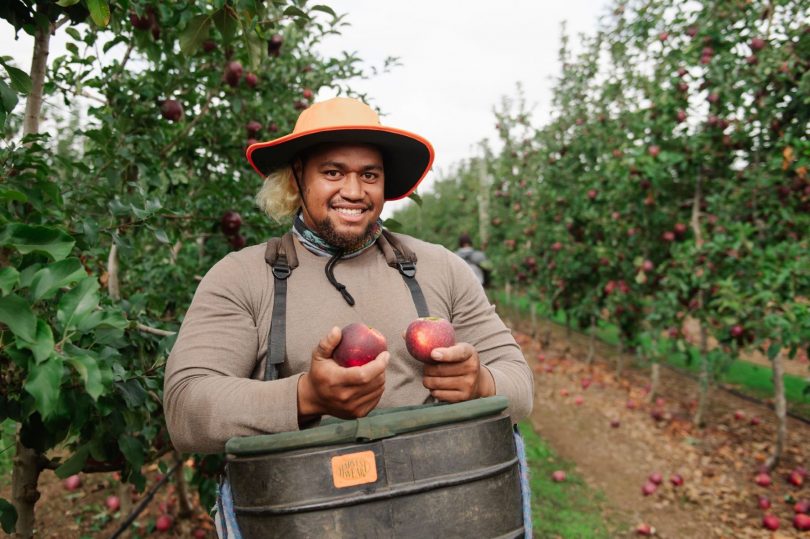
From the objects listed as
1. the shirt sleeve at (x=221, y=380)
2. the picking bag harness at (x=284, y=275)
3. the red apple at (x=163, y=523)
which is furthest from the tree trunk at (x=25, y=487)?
the red apple at (x=163, y=523)

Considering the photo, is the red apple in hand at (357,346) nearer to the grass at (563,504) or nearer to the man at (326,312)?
the man at (326,312)

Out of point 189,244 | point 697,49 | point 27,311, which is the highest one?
point 697,49

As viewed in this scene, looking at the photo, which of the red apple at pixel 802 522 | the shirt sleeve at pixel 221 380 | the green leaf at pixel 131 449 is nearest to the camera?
the shirt sleeve at pixel 221 380

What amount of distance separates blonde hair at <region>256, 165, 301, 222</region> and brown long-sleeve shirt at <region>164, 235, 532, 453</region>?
0.26 m

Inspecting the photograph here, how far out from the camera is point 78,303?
0.89 m

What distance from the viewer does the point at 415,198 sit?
219cm

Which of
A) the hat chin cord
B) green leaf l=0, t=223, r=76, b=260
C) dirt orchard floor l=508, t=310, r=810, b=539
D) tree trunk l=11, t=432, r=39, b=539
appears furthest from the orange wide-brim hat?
dirt orchard floor l=508, t=310, r=810, b=539

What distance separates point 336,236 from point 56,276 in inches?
28.7

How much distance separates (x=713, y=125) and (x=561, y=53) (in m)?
3.69

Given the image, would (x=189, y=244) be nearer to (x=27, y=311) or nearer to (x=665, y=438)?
(x=27, y=311)

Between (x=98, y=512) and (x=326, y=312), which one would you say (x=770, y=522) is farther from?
(x=98, y=512)

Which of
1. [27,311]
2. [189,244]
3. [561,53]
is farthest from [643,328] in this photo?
[27,311]

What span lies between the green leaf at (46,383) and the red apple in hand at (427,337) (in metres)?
0.69

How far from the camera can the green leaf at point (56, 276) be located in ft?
2.79
